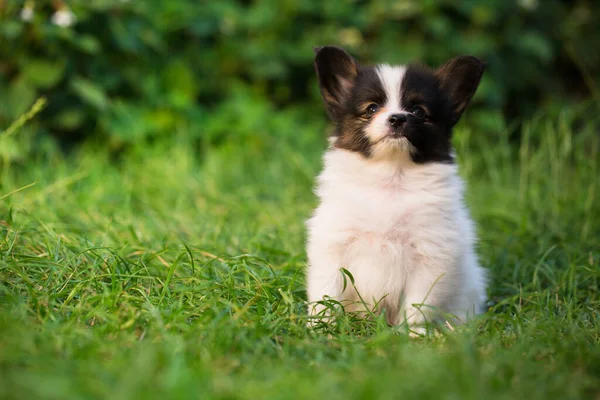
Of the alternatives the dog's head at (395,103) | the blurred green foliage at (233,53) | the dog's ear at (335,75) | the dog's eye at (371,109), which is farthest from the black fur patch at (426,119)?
the blurred green foliage at (233,53)

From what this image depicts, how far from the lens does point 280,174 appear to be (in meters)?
6.26

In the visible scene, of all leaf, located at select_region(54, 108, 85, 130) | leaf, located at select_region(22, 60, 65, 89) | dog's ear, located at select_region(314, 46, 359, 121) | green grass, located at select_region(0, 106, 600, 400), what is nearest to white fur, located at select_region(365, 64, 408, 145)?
dog's ear, located at select_region(314, 46, 359, 121)

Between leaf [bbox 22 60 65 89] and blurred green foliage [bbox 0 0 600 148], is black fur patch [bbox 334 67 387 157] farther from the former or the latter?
leaf [bbox 22 60 65 89]

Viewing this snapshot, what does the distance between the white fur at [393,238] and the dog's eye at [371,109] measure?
21cm

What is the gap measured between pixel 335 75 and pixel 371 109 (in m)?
0.32

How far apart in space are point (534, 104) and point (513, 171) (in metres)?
1.68

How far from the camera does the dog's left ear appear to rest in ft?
11.7

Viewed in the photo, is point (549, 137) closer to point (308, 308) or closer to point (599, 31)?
point (308, 308)

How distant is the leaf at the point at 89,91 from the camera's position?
586cm

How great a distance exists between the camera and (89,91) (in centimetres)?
586

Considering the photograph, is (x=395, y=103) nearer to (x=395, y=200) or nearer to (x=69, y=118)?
(x=395, y=200)

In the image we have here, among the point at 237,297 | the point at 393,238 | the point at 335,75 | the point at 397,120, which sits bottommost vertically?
the point at 237,297

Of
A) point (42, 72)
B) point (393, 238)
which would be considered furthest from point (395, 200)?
point (42, 72)

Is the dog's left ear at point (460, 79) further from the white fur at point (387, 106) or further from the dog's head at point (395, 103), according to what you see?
the white fur at point (387, 106)
